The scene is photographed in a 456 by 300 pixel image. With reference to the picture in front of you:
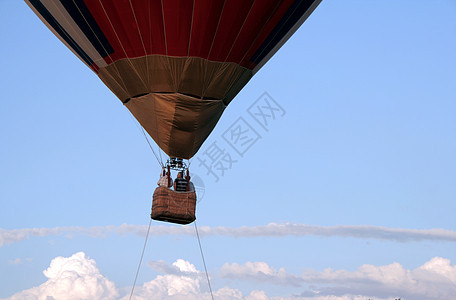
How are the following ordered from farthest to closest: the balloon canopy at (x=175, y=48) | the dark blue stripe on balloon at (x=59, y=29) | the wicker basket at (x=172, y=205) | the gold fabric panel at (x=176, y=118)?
the dark blue stripe on balloon at (x=59, y=29)
the gold fabric panel at (x=176, y=118)
the wicker basket at (x=172, y=205)
the balloon canopy at (x=175, y=48)

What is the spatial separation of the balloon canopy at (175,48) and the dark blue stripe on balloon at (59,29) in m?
0.04

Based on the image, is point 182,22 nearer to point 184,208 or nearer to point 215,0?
point 215,0

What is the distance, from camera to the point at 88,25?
19453 millimetres

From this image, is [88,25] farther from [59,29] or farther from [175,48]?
[175,48]

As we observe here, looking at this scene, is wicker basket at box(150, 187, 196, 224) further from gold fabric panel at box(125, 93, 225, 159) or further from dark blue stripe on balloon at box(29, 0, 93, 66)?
dark blue stripe on balloon at box(29, 0, 93, 66)

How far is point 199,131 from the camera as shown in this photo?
795 inches

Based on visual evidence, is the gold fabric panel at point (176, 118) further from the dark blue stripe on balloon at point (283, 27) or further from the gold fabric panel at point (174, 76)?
the dark blue stripe on balloon at point (283, 27)

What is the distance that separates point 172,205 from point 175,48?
12.4 feet

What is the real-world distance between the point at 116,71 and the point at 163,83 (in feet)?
4.63

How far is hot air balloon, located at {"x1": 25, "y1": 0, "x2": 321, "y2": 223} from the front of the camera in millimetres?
18641

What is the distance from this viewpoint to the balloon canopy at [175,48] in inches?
734

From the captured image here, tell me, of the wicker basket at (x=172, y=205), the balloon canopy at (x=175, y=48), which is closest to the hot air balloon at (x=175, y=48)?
the balloon canopy at (x=175, y=48)

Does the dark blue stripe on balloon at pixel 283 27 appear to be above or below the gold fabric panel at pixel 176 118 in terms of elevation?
above

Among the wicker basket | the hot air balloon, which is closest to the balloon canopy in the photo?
the hot air balloon
